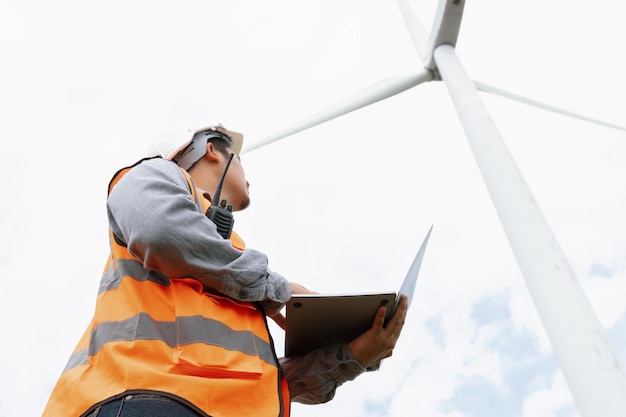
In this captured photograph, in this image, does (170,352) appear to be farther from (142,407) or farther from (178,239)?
(178,239)

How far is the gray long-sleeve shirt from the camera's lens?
7.76ft

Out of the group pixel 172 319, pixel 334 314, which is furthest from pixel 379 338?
pixel 172 319

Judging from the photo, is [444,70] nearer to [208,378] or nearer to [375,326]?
[375,326]

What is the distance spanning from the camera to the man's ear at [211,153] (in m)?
3.65

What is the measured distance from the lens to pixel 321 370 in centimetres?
318

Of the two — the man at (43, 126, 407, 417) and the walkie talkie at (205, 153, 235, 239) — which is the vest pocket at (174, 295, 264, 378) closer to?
the man at (43, 126, 407, 417)

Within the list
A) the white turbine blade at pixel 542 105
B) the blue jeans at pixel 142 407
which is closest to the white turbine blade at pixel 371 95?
the white turbine blade at pixel 542 105

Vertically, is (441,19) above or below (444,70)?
above

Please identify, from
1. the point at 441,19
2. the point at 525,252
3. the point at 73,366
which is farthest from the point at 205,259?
the point at 441,19

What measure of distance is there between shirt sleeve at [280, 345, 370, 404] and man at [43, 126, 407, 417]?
0.42m

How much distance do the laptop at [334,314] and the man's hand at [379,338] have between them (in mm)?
33

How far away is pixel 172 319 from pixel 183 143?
1.63m

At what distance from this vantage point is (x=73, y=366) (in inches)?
92.6

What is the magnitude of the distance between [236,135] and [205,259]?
6.15 feet
